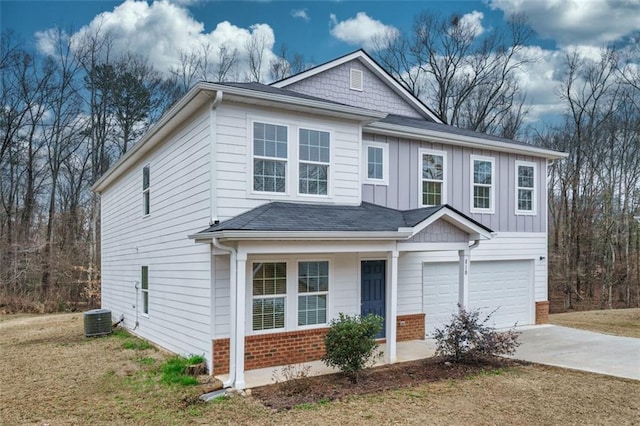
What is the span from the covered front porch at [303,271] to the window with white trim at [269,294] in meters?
0.02

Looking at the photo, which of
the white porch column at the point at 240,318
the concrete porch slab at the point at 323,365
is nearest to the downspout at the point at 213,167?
the white porch column at the point at 240,318

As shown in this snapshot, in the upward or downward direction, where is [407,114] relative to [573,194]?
upward

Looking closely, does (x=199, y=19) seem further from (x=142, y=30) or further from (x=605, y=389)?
(x=605, y=389)

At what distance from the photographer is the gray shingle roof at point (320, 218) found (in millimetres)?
7461

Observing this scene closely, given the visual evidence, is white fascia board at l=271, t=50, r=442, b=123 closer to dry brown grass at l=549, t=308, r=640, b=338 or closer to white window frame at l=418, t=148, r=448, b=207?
white window frame at l=418, t=148, r=448, b=207

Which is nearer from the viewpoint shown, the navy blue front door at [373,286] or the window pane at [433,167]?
the navy blue front door at [373,286]

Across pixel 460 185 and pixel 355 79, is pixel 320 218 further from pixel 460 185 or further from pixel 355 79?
pixel 355 79

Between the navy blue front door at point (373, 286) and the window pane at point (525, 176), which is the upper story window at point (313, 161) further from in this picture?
the window pane at point (525, 176)

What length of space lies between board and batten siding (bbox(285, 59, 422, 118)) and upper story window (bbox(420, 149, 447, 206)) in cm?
263

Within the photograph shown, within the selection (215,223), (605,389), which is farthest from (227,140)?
(605,389)

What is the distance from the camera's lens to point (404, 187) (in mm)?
11172

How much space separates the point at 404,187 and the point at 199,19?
15.9 metres

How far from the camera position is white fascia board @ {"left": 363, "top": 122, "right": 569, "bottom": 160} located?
10.7m

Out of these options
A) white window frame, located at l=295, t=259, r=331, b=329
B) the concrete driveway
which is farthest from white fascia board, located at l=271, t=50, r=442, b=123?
the concrete driveway
